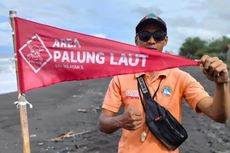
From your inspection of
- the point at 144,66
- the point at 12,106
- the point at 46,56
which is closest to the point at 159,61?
the point at 144,66

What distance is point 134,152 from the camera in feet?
10.2

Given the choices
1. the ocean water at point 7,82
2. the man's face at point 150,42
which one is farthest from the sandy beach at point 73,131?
the ocean water at point 7,82

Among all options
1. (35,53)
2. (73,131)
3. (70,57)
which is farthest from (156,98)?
(73,131)

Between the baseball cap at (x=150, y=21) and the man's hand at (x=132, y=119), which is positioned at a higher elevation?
the baseball cap at (x=150, y=21)

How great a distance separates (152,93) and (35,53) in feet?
3.25

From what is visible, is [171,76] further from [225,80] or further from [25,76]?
[25,76]

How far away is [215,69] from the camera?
2.68m

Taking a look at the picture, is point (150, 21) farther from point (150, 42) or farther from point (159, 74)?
point (159, 74)

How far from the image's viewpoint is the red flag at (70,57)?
10.5 feet

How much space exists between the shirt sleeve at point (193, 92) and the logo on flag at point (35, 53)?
3.57 feet

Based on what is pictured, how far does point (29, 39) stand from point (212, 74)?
4.87ft

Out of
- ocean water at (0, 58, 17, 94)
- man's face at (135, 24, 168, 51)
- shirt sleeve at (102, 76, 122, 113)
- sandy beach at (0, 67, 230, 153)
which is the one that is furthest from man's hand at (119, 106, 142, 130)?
ocean water at (0, 58, 17, 94)

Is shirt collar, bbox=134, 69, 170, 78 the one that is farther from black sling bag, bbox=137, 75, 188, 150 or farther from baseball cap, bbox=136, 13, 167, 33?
baseball cap, bbox=136, 13, 167, 33

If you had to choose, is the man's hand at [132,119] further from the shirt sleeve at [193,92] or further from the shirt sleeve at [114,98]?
the shirt sleeve at [193,92]
